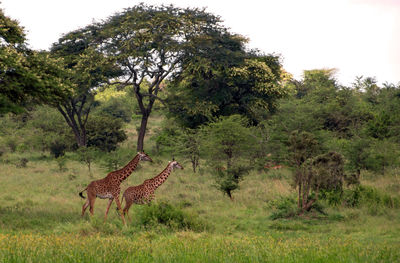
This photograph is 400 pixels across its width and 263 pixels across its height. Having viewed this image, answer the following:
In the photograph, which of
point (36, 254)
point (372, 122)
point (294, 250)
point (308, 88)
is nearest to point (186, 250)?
point (294, 250)

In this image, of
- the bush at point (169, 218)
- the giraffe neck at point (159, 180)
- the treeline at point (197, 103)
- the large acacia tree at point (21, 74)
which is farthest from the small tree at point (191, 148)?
the bush at point (169, 218)

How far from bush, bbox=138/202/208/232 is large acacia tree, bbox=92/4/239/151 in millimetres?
23471

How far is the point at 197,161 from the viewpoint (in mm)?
30125

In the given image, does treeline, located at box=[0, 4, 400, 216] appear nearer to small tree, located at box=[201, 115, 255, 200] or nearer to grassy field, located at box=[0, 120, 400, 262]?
small tree, located at box=[201, 115, 255, 200]

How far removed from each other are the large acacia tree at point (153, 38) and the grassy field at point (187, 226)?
35.4 ft

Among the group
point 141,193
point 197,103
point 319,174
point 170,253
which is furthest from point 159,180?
point 197,103

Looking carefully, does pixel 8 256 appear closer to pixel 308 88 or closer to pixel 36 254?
pixel 36 254

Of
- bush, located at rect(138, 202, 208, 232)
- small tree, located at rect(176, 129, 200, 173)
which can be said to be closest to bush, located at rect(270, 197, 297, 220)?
bush, located at rect(138, 202, 208, 232)

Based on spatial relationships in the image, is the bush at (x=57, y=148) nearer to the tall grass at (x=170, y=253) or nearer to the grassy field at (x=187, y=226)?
the grassy field at (x=187, y=226)

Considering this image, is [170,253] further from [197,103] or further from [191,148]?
[197,103]

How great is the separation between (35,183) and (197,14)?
21.5 meters

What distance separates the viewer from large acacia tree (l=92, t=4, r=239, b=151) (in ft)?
120

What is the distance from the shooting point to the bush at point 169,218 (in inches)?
530

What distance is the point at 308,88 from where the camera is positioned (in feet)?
234
